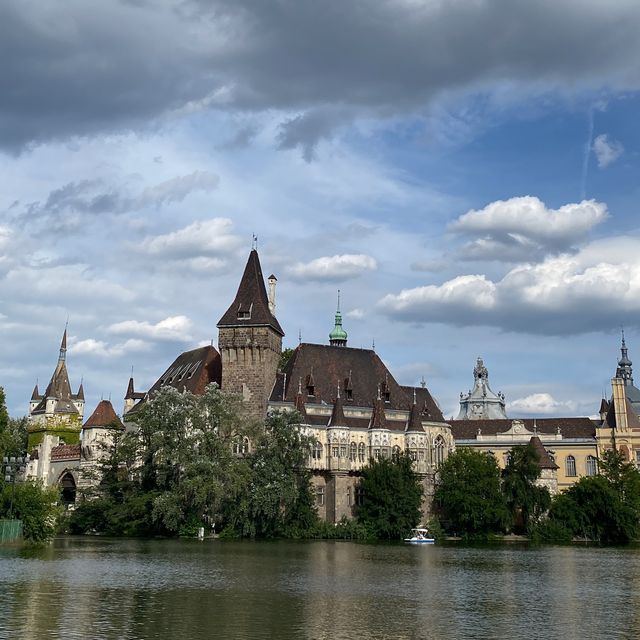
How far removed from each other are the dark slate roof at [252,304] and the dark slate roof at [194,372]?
6354 mm

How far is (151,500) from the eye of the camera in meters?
70.8

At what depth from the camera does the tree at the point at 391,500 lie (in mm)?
75500

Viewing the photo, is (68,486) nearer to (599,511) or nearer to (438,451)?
(438,451)

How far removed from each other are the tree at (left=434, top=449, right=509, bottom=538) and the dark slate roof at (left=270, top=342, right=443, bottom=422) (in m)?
12.0

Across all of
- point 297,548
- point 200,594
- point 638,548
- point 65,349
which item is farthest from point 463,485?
point 65,349

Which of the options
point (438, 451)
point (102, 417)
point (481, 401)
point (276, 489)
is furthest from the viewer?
point (481, 401)

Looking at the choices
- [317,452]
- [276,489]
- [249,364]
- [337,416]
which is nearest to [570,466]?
[337,416]

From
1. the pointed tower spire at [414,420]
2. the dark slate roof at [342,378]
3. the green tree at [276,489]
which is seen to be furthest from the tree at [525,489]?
the green tree at [276,489]

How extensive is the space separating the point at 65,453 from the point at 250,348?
101ft

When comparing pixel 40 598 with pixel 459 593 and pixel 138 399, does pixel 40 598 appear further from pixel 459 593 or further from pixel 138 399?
pixel 138 399

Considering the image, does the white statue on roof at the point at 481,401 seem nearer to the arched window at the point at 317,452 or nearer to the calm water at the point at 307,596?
the arched window at the point at 317,452

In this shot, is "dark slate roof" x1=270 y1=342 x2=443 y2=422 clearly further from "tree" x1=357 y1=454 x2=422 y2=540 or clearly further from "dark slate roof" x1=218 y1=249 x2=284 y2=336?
"tree" x1=357 y1=454 x2=422 y2=540

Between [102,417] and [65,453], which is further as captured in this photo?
[65,453]

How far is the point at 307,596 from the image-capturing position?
2811 centimetres
